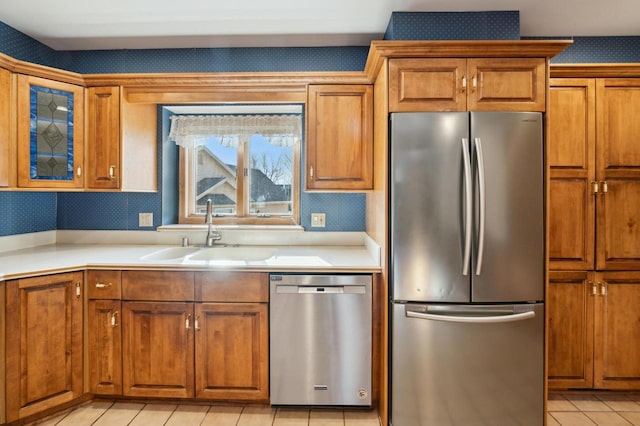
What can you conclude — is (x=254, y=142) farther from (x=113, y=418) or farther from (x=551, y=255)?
(x=551, y=255)

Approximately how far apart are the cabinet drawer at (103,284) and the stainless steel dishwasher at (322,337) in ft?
3.11

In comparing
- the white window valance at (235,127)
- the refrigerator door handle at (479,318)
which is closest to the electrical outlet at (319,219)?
the white window valance at (235,127)

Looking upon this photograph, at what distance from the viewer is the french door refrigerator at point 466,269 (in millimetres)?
1978

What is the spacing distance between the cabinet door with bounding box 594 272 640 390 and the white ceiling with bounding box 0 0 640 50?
1.67m

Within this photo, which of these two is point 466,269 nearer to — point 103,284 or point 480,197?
point 480,197

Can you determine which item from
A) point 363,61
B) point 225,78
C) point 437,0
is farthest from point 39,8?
point 437,0

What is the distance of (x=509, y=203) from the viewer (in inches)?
78.2

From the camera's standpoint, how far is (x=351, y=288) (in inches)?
85.5

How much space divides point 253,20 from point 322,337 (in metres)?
2.08

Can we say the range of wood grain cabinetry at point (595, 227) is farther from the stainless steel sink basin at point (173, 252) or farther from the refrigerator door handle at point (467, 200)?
the stainless steel sink basin at point (173, 252)

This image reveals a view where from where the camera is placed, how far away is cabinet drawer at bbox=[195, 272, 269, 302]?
222cm

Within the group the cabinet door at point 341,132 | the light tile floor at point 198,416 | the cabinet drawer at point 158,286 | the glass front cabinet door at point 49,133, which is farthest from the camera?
the cabinet door at point 341,132

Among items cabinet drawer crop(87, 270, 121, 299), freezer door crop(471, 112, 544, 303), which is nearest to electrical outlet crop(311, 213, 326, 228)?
freezer door crop(471, 112, 544, 303)

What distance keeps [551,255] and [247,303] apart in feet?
6.35
